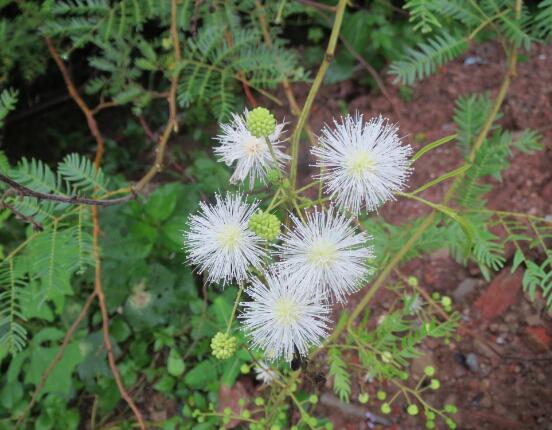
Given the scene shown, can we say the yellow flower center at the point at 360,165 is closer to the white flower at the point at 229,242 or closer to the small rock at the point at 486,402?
the white flower at the point at 229,242

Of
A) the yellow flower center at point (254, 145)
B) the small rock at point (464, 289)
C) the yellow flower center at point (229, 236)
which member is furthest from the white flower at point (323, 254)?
the small rock at point (464, 289)

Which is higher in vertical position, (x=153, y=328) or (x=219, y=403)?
(x=153, y=328)

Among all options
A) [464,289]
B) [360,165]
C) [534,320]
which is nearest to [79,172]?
[360,165]

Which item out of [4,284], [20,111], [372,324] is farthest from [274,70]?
[20,111]

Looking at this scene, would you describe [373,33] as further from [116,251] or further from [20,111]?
[20,111]

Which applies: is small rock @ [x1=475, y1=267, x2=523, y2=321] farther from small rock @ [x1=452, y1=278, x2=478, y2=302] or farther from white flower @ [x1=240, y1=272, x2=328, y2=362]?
white flower @ [x1=240, y1=272, x2=328, y2=362]

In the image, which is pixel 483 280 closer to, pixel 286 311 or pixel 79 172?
pixel 286 311
